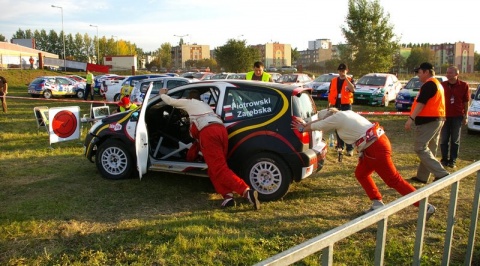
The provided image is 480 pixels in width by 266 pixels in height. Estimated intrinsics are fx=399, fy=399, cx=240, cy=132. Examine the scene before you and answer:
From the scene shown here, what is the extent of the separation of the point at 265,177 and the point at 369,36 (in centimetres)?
3227

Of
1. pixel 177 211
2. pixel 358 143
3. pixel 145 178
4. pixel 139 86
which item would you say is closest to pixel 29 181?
pixel 145 178

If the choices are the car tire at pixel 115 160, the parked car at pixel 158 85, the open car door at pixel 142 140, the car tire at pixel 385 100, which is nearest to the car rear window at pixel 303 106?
the open car door at pixel 142 140

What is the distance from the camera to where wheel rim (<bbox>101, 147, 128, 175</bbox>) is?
6.45 m

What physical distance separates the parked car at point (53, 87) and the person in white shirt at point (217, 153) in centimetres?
2065

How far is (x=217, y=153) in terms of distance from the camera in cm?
531

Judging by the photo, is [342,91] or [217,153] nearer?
[217,153]

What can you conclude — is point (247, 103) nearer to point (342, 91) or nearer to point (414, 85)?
point (342, 91)

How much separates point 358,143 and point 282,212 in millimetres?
1311

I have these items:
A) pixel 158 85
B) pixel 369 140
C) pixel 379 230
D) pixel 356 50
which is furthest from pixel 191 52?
pixel 379 230

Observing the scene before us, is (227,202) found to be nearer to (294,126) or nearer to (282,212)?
(282,212)

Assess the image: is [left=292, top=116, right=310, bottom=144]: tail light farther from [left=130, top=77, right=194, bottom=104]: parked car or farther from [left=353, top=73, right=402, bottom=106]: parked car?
[left=353, top=73, right=402, bottom=106]: parked car

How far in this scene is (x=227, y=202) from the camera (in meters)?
5.30

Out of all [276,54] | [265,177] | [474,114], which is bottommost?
[265,177]

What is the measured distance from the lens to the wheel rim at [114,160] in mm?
6453
